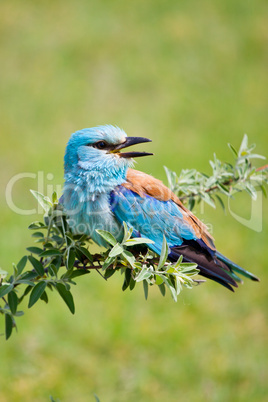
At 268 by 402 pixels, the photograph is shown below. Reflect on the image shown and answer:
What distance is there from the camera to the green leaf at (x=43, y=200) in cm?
274

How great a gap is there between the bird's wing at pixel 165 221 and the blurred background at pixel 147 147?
6.81 feet

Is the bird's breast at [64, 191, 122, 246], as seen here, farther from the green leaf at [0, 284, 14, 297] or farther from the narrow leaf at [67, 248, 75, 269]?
the green leaf at [0, 284, 14, 297]

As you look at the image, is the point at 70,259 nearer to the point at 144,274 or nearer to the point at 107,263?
the point at 107,263

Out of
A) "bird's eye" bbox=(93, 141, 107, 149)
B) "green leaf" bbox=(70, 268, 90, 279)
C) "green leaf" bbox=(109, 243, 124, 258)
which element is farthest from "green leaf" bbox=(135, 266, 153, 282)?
"bird's eye" bbox=(93, 141, 107, 149)

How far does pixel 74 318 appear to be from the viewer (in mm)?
5242

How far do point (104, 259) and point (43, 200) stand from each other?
Result: 48 cm

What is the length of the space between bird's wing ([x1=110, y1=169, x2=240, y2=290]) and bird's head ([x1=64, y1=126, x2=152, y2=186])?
0.45 feet

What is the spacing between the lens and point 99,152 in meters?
3.02

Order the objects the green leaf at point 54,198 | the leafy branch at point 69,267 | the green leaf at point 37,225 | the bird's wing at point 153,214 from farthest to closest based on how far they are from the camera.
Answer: the bird's wing at point 153,214 → the green leaf at point 54,198 → the green leaf at point 37,225 → the leafy branch at point 69,267

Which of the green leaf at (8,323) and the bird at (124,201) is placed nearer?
the green leaf at (8,323)

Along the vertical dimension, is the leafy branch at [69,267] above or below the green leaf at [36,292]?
above

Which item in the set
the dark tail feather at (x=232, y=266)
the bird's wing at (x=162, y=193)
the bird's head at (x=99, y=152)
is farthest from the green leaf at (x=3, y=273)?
the dark tail feather at (x=232, y=266)

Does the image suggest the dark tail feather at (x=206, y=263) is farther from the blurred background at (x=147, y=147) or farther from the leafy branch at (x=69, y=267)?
the blurred background at (x=147, y=147)

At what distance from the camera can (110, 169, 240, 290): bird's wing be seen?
2.93m
